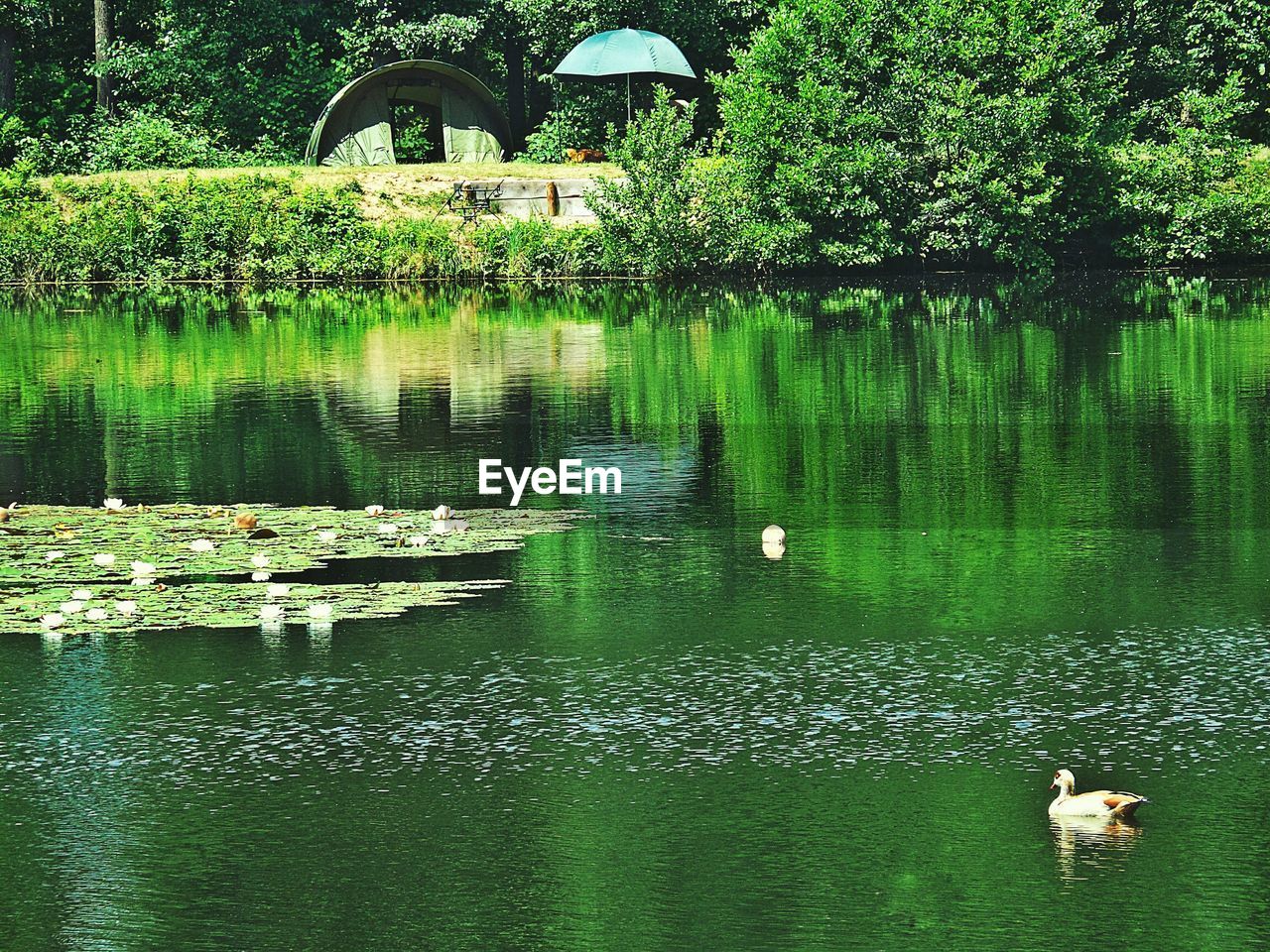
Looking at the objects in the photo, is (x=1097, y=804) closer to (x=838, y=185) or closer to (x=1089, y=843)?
(x=1089, y=843)

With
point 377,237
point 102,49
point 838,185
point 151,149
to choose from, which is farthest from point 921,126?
point 102,49

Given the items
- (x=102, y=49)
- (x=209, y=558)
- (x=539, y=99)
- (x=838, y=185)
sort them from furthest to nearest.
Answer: (x=539, y=99) < (x=102, y=49) < (x=838, y=185) < (x=209, y=558)

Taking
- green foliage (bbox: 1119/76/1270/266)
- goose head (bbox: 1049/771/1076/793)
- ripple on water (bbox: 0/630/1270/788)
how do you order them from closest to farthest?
1. goose head (bbox: 1049/771/1076/793)
2. ripple on water (bbox: 0/630/1270/788)
3. green foliage (bbox: 1119/76/1270/266)

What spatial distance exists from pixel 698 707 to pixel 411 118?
42517mm

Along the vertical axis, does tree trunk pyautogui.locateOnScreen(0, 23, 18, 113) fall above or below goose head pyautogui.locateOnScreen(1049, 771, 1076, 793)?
above

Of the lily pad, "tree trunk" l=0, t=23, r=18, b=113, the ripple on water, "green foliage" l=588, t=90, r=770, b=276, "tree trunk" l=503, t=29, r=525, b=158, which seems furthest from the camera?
"tree trunk" l=503, t=29, r=525, b=158

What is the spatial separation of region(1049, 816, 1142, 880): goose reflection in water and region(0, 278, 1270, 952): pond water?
2 centimetres

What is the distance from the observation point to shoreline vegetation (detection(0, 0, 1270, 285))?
39406 millimetres

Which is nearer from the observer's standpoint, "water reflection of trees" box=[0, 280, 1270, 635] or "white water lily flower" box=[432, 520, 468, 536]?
"white water lily flower" box=[432, 520, 468, 536]

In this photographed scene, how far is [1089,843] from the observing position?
7.46 metres
